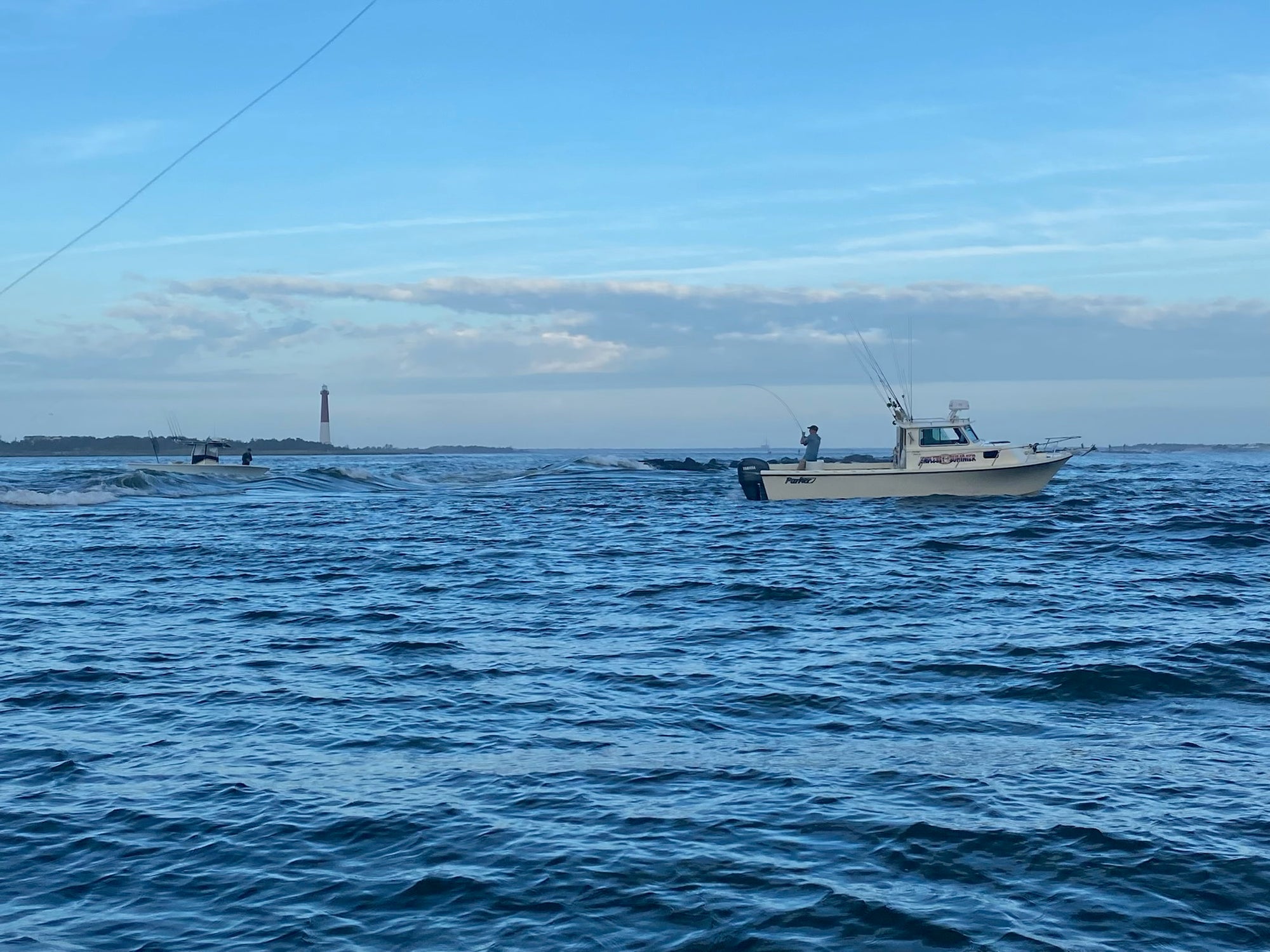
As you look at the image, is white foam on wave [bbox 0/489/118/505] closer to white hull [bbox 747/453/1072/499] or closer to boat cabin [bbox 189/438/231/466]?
boat cabin [bbox 189/438/231/466]

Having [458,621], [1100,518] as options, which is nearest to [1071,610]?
[458,621]

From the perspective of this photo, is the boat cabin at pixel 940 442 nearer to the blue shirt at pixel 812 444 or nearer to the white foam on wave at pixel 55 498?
the blue shirt at pixel 812 444

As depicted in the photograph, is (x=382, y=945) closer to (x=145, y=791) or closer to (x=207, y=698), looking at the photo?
(x=145, y=791)

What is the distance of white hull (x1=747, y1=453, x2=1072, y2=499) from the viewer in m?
35.9

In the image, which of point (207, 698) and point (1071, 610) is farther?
point (1071, 610)

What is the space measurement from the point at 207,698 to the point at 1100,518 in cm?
2756

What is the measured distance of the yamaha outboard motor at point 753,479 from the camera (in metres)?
38.5

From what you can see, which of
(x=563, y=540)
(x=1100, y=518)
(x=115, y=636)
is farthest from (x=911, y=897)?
(x=1100, y=518)

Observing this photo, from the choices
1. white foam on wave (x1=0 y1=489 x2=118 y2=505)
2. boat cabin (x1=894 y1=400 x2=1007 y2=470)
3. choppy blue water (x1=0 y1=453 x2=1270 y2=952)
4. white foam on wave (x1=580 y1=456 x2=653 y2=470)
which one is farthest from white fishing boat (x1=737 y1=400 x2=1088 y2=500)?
white foam on wave (x1=580 y1=456 x2=653 y2=470)

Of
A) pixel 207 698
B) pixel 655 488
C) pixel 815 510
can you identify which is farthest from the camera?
pixel 655 488

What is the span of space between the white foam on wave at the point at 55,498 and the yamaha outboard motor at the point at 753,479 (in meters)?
27.2

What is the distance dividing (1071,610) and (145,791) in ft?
41.2

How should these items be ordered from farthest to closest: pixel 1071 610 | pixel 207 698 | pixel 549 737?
pixel 1071 610, pixel 207 698, pixel 549 737

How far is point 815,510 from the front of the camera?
3606 centimetres
